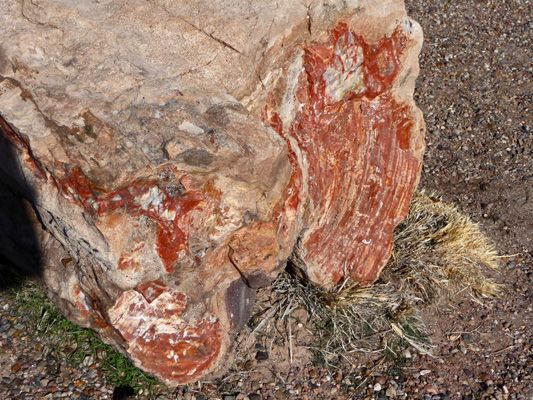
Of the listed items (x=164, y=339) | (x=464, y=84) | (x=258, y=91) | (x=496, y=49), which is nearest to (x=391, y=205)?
(x=258, y=91)

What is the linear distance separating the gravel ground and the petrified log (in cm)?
42

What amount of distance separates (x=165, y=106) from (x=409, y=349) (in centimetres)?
206

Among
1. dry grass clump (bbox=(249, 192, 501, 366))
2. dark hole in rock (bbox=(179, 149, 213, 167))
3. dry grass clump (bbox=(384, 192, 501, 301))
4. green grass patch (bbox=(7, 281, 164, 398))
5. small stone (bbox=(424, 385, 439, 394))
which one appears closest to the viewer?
dark hole in rock (bbox=(179, 149, 213, 167))

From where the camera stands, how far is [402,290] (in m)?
3.78

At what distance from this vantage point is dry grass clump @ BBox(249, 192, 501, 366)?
353 cm

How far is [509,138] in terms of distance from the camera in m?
5.25

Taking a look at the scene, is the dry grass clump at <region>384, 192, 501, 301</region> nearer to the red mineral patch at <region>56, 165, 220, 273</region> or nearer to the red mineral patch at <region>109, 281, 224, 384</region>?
the red mineral patch at <region>109, 281, 224, 384</region>

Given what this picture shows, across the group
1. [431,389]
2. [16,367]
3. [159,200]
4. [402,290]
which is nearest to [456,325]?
[402,290]

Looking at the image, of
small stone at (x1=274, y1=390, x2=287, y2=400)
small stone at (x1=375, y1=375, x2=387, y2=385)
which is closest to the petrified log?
small stone at (x1=274, y1=390, x2=287, y2=400)

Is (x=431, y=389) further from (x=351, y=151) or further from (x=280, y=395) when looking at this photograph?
(x=351, y=151)

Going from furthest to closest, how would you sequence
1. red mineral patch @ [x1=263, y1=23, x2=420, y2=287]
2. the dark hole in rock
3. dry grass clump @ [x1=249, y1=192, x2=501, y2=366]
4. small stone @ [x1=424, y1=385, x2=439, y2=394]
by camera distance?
1. dry grass clump @ [x1=249, y1=192, x2=501, y2=366]
2. small stone @ [x1=424, y1=385, x2=439, y2=394]
3. red mineral patch @ [x1=263, y1=23, x2=420, y2=287]
4. the dark hole in rock

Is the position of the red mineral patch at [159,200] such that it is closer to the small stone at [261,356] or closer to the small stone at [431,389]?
the small stone at [261,356]

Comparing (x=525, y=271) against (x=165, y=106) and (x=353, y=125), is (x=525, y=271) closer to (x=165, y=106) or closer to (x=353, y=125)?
(x=353, y=125)

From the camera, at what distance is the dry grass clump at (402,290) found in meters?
3.53
